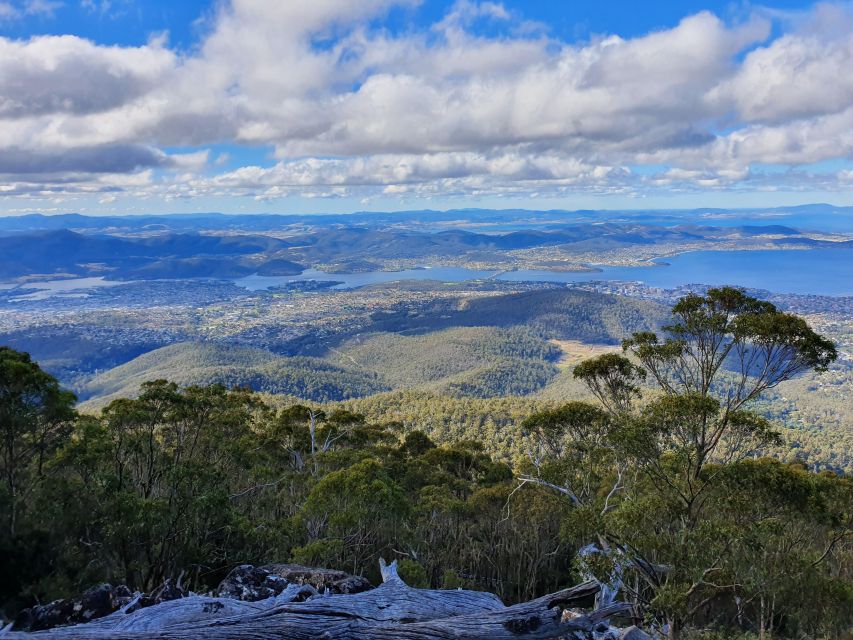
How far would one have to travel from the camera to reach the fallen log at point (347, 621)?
5.43 meters

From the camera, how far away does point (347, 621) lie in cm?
564

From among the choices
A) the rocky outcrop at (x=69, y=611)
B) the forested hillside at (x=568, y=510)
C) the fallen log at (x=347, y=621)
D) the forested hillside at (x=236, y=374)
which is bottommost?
the forested hillside at (x=236, y=374)

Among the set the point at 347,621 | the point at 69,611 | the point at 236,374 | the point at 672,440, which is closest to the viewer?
the point at 347,621

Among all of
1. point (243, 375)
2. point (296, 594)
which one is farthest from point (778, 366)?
point (243, 375)

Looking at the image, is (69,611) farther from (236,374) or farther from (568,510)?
(236,374)

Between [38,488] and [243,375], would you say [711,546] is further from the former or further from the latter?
[243,375]

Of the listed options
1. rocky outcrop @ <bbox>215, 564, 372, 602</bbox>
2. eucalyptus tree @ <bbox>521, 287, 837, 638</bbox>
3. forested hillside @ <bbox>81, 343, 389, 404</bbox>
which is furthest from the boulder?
forested hillside @ <bbox>81, 343, 389, 404</bbox>

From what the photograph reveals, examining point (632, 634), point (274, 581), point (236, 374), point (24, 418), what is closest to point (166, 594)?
point (274, 581)

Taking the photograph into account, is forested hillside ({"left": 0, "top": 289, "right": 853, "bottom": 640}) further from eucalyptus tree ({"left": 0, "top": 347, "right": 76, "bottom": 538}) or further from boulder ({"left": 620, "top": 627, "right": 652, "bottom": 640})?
boulder ({"left": 620, "top": 627, "right": 652, "bottom": 640})

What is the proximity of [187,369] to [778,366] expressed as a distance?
11498cm

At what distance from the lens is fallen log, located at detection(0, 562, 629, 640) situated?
5.43m

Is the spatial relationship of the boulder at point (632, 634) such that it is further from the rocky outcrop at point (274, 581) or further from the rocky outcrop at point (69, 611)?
the rocky outcrop at point (69, 611)

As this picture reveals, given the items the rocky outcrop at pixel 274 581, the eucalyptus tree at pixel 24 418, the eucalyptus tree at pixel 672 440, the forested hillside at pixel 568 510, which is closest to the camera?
the rocky outcrop at pixel 274 581

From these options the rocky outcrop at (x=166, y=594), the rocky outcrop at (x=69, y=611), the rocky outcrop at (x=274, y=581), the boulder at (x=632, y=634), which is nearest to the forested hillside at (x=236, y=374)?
the rocky outcrop at (x=274, y=581)
